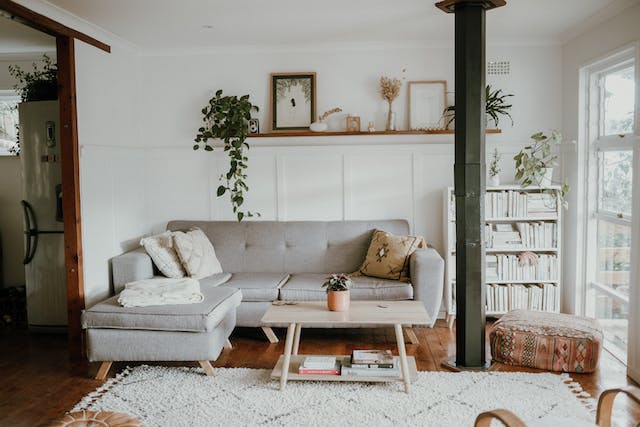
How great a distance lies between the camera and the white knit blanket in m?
3.79

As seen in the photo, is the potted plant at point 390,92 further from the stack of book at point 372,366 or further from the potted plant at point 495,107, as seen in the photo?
the stack of book at point 372,366

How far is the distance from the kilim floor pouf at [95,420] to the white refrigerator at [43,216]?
2713 millimetres

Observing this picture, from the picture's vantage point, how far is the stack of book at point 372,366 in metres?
3.51

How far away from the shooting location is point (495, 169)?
5.25m

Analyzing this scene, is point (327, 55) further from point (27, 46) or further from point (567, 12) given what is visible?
point (27, 46)

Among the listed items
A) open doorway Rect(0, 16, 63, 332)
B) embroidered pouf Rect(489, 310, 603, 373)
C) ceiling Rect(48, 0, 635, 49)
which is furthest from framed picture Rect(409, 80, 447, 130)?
open doorway Rect(0, 16, 63, 332)

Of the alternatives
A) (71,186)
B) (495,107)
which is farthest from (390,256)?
(71,186)

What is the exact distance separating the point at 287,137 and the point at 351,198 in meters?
0.80

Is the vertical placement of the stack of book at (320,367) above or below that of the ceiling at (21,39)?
below

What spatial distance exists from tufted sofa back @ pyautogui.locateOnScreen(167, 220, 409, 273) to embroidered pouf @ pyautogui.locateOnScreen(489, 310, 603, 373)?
1.46 m

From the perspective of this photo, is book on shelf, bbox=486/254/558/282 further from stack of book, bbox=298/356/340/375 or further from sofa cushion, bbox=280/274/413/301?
stack of book, bbox=298/356/340/375

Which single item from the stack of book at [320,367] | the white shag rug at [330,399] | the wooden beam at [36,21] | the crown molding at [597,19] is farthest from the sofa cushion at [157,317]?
the crown molding at [597,19]

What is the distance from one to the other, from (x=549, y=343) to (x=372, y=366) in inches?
47.1

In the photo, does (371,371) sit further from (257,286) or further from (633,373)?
(633,373)
